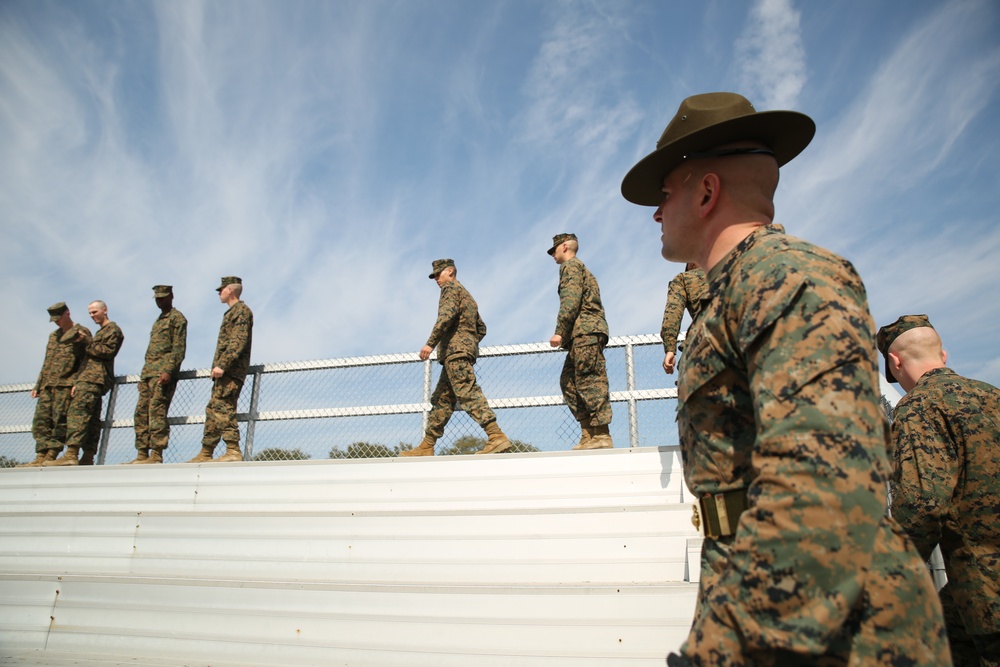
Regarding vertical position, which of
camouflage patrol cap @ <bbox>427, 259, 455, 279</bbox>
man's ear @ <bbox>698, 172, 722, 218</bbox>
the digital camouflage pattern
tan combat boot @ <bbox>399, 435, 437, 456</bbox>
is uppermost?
camouflage patrol cap @ <bbox>427, 259, 455, 279</bbox>

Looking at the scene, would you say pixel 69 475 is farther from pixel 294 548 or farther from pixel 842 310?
pixel 842 310

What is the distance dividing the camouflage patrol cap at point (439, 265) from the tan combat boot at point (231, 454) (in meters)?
3.05

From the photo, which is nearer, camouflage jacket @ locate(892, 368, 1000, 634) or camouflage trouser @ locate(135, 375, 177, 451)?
camouflage jacket @ locate(892, 368, 1000, 634)

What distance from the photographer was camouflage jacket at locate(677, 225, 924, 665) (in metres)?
1.03

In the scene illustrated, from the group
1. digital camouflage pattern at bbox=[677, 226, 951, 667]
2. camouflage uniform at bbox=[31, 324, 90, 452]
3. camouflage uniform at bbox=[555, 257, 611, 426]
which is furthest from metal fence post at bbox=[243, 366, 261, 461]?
digital camouflage pattern at bbox=[677, 226, 951, 667]

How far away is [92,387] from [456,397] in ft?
16.9

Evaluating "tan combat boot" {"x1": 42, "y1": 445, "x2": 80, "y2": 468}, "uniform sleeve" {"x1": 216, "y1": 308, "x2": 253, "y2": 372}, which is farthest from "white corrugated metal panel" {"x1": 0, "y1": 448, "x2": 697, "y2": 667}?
"tan combat boot" {"x1": 42, "y1": 445, "x2": 80, "y2": 468}

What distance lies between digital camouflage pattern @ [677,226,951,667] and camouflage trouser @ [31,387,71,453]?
9.85 m

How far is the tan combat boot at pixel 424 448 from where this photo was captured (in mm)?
6812

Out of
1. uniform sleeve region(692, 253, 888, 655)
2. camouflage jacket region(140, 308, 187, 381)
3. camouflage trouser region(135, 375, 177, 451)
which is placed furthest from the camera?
camouflage jacket region(140, 308, 187, 381)

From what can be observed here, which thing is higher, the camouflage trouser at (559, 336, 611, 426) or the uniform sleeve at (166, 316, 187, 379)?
the uniform sleeve at (166, 316, 187, 379)

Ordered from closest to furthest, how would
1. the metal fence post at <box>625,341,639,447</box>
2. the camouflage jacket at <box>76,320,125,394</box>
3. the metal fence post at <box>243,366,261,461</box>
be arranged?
the metal fence post at <box>625,341,639,447</box> < the metal fence post at <box>243,366,261,461</box> < the camouflage jacket at <box>76,320,125,394</box>

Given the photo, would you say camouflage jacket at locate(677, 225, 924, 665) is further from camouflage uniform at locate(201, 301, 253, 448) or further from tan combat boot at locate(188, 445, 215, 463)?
tan combat boot at locate(188, 445, 215, 463)

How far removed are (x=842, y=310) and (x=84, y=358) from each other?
10154mm
